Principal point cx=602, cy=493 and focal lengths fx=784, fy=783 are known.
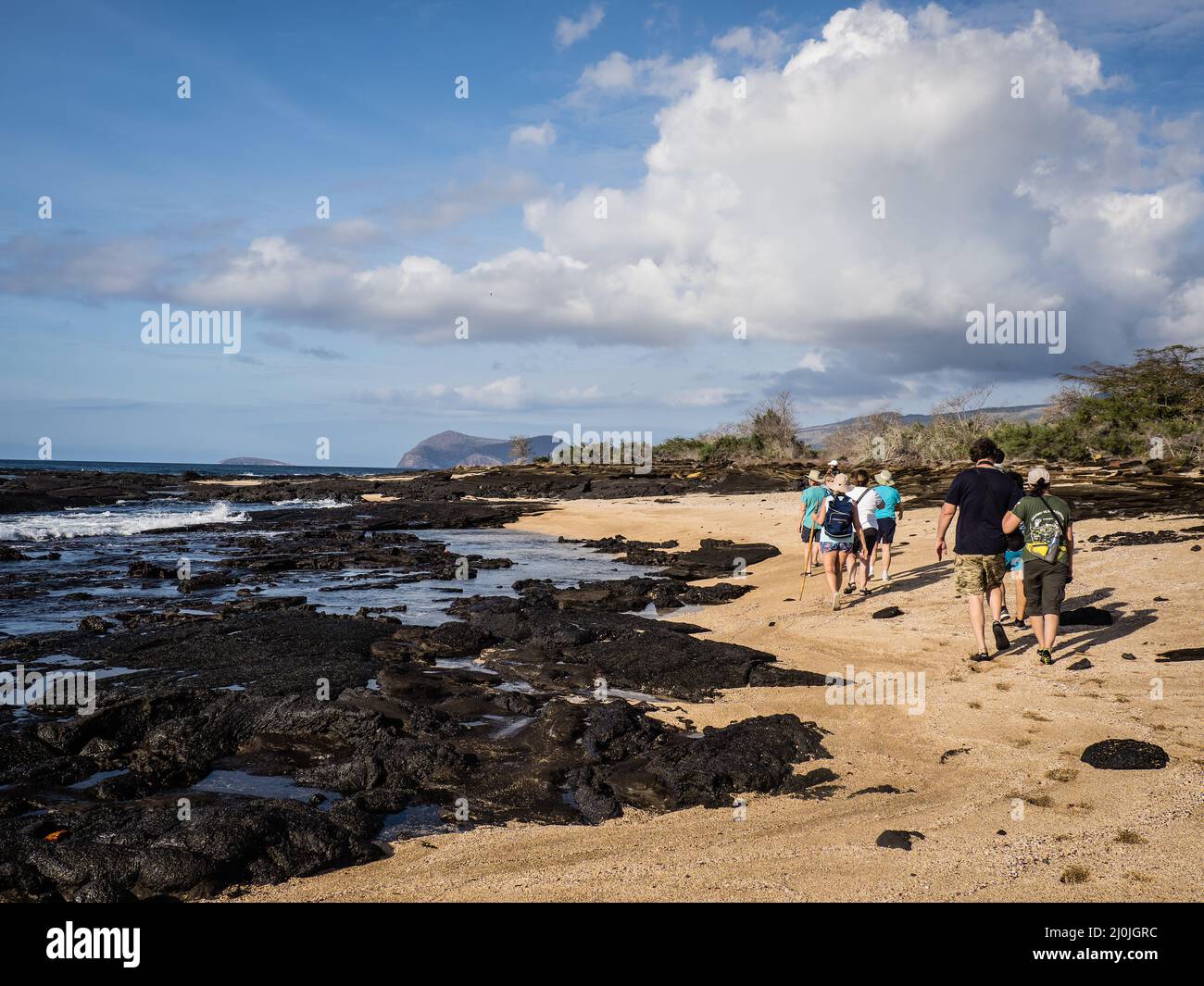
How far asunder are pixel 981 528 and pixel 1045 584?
2.88 feet

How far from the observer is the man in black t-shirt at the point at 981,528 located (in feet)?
28.9

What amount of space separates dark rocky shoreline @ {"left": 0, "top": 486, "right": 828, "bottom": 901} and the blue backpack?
2.49 meters

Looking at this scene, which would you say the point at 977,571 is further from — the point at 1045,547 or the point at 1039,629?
the point at 1039,629

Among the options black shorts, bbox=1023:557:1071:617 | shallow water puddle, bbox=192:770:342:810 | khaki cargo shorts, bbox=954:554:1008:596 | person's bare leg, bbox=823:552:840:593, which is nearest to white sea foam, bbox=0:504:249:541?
shallow water puddle, bbox=192:770:342:810

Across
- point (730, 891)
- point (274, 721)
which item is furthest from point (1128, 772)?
point (274, 721)

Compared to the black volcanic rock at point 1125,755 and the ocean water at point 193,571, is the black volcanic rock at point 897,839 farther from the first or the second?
the ocean water at point 193,571

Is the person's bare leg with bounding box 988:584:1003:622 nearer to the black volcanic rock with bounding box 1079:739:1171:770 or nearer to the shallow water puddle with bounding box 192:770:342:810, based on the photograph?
the black volcanic rock with bounding box 1079:739:1171:770

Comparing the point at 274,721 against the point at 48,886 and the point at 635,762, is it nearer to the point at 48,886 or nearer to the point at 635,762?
the point at 48,886

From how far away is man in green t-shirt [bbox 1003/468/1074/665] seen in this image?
8.45 meters

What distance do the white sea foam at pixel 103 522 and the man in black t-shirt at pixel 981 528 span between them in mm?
29684

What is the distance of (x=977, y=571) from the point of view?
29.2 ft

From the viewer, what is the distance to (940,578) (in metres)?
13.4

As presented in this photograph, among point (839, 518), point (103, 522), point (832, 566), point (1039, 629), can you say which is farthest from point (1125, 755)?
point (103, 522)

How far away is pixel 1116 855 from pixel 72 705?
8921 mm
